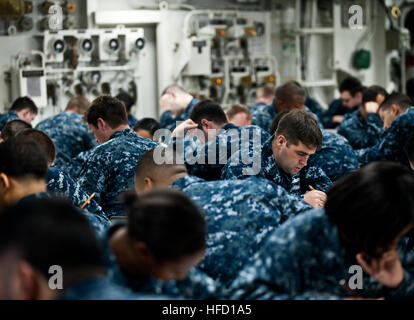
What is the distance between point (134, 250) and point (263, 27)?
7.84m

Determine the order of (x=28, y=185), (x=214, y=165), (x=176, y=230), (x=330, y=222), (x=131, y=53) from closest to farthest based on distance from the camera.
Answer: (x=176, y=230), (x=330, y=222), (x=28, y=185), (x=214, y=165), (x=131, y=53)

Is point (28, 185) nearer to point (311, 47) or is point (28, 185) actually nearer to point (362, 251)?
point (362, 251)

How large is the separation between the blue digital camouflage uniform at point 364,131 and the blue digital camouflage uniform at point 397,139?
1357 mm

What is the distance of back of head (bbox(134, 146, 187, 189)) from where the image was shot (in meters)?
2.68

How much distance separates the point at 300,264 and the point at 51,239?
2.81 ft

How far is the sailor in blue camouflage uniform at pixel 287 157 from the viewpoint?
3.47m

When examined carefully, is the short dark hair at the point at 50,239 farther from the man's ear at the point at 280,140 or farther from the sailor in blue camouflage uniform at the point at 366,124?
the sailor in blue camouflage uniform at the point at 366,124

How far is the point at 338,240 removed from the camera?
2.02m

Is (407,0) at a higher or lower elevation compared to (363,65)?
higher

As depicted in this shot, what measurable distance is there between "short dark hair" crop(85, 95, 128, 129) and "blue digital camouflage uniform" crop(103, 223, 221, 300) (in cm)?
239

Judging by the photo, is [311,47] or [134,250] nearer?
[134,250]

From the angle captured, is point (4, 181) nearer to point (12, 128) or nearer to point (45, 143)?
point (45, 143)

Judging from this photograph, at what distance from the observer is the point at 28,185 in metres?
2.43

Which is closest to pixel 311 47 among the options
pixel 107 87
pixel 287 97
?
pixel 107 87
